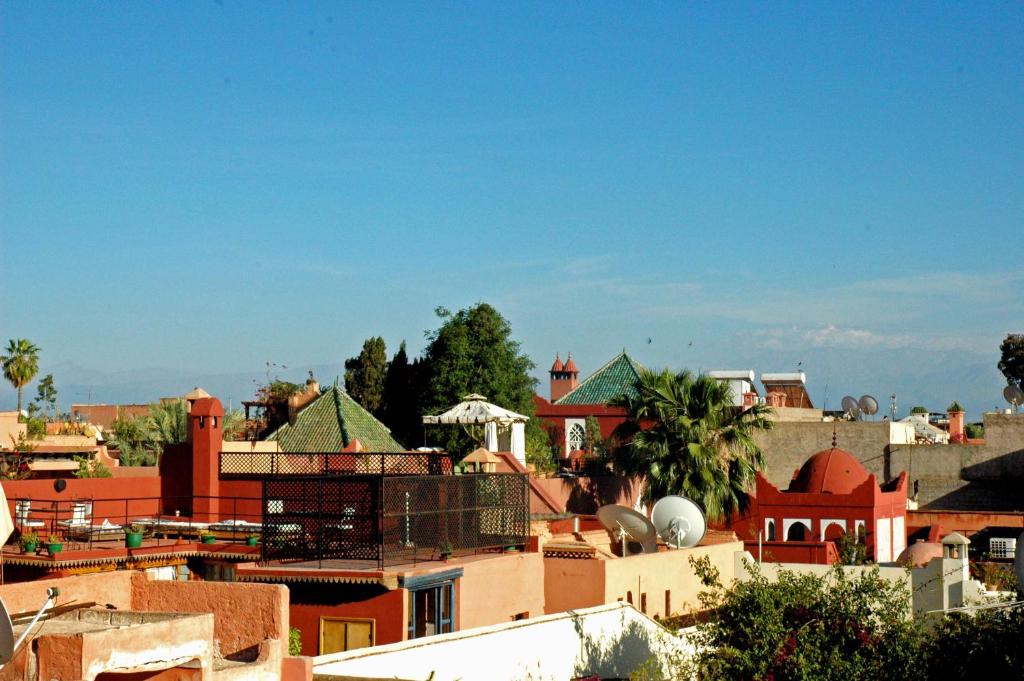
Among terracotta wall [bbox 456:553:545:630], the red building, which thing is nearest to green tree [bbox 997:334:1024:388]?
the red building

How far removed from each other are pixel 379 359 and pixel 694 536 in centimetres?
4098

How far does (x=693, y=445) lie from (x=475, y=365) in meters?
24.0

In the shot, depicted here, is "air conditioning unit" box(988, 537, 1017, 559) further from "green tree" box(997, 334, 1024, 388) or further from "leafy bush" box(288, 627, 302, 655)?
"green tree" box(997, 334, 1024, 388)

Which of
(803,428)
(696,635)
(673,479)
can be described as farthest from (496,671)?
(803,428)

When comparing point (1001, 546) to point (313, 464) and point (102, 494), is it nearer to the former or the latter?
point (313, 464)

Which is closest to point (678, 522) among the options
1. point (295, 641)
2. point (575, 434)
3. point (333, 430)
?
point (295, 641)

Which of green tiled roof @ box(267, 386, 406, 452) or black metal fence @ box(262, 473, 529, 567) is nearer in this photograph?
black metal fence @ box(262, 473, 529, 567)

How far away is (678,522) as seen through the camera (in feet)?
105

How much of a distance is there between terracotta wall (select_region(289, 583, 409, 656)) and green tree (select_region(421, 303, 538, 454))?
36.0m

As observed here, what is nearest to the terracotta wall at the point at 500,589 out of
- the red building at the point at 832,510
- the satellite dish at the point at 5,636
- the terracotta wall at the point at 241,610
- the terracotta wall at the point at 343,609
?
the terracotta wall at the point at 343,609

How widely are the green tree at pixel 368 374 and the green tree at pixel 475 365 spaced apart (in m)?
7.60

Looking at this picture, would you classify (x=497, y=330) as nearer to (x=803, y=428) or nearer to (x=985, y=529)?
(x=803, y=428)

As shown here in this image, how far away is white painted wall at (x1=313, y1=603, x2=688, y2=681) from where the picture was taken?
1838 centimetres

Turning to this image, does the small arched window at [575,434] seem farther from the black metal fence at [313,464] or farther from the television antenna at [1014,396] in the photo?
the black metal fence at [313,464]
